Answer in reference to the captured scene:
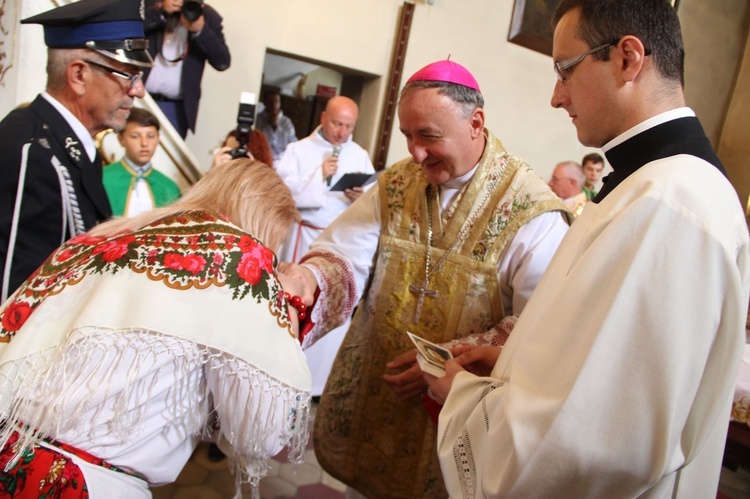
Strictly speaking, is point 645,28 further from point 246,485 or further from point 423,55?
point 423,55

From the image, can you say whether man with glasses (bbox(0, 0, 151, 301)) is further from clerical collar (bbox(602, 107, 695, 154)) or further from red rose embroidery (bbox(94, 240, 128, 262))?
clerical collar (bbox(602, 107, 695, 154))

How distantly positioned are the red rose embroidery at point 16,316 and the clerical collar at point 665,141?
1520mm

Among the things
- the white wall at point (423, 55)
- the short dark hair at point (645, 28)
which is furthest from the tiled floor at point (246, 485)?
the white wall at point (423, 55)

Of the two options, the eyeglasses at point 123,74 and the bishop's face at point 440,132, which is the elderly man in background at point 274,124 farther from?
the bishop's face at point 440,132

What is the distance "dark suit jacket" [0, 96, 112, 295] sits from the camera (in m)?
1.93

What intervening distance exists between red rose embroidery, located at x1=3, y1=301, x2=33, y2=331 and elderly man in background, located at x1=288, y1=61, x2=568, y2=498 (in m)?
0.92

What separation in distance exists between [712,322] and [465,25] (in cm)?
671

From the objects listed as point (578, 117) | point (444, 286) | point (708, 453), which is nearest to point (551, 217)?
point (444, 286)

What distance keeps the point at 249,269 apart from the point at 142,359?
0.34 meters

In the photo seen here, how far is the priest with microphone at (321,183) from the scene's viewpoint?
4.37m

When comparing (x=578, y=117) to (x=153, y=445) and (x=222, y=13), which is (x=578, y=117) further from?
(x=222, y=13)

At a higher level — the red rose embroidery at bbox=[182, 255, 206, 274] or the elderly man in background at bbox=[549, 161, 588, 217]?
the elderly man in background at bbox=[549, 161, 588, 217]

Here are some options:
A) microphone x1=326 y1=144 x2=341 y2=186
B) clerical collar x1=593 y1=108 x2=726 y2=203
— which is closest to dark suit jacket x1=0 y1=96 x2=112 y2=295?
clerical collar x1=593 y1=108 x2=726 y2=203

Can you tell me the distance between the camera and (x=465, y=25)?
7031 millimetres
